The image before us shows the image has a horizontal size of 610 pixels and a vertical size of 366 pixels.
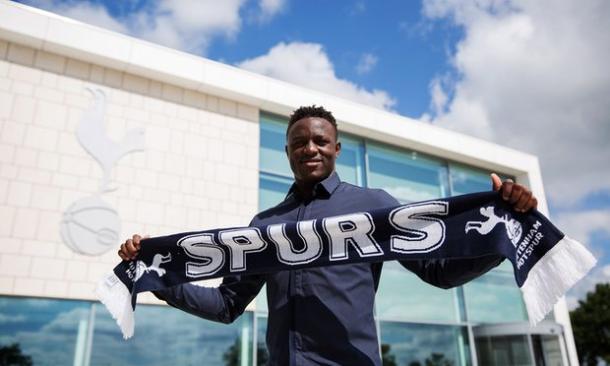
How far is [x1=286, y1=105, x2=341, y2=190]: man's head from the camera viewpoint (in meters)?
2.00

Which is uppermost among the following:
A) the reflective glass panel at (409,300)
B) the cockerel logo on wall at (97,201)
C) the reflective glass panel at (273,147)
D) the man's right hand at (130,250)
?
the reflective glass panel at (273,147)

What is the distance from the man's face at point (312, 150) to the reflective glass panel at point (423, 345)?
818 centimetres

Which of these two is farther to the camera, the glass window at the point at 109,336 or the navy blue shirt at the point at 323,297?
the glass window at the point at 109,336

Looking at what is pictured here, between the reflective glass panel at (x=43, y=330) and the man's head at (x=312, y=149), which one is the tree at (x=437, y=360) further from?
the man's head at (x=312, y=149)

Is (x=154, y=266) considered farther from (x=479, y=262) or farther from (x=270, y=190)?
(x=270, y=190)

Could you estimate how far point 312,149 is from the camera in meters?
2.00

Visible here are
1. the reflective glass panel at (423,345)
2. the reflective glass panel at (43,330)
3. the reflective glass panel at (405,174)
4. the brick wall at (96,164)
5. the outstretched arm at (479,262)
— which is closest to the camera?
the outstretched arm at (479,262)

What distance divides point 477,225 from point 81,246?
265 inches

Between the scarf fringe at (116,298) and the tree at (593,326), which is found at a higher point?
the tree at (593,326)

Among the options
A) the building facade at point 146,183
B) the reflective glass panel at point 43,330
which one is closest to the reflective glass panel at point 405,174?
the building facade at point 146,183

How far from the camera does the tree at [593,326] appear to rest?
1176 inches

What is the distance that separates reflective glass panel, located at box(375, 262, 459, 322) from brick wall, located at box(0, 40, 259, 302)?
3.36 meters

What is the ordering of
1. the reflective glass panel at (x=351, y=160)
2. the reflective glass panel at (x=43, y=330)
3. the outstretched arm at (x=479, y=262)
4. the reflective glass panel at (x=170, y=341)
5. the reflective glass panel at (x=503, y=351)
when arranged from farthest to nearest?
the reflective glass panel at (x=503, y=351) < the reflective glass panel at (x=351, y=160) < the reflective glass panel at (x=170, y=341) < the reflective glass panel at (x=43, y=330) < the outstretched arm at (x=479, y=262)

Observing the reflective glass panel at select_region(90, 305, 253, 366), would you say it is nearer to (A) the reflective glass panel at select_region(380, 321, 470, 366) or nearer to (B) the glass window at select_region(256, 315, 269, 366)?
(B) the glass window at select_region(256, 315, 269, 366)
